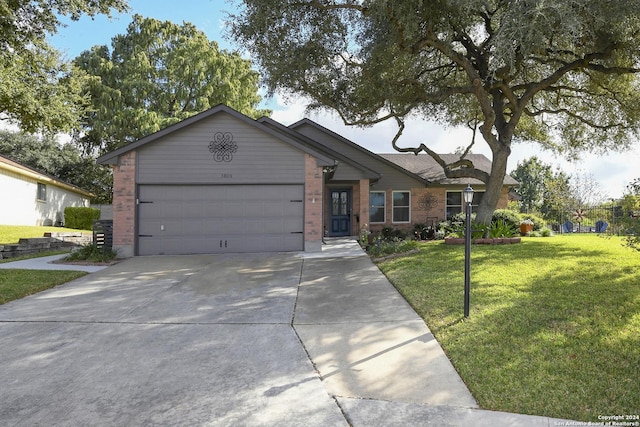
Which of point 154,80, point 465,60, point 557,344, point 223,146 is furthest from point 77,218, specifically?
point 557,344

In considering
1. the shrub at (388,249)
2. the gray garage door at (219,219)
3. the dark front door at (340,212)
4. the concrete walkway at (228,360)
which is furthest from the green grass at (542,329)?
the dark front door at (340,212)

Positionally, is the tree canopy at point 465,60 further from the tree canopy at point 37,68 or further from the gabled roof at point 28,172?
the gabled roof at point 28,172

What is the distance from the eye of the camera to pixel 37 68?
1433cm

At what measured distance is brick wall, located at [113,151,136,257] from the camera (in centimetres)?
1226

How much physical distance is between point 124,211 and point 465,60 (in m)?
11.8

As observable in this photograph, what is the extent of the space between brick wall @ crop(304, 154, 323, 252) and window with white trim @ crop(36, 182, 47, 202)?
18.9m

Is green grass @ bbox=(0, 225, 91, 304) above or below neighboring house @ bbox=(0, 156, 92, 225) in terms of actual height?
below

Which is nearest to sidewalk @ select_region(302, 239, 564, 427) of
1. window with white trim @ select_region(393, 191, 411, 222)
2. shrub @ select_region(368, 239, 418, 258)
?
shrub @ select_region(368, 239, 418, 258)

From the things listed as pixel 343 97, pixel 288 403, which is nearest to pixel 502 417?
pixel 288 403

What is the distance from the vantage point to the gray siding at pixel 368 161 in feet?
61.3

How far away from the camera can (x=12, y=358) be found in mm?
4367

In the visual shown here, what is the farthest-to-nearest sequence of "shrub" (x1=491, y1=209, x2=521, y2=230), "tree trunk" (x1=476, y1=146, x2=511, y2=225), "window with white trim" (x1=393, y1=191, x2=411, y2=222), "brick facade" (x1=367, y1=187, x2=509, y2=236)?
"window with white trim" (x1=393, y1=191, x2=411, y2=222), "brick facade" (x1=367, y1=187, x2=509, y2=236), "shrub" (x1=491, y1=209, x2=521, y2=230), "tree trunk" (x1=476, y1=146, x2=511, y2=225)

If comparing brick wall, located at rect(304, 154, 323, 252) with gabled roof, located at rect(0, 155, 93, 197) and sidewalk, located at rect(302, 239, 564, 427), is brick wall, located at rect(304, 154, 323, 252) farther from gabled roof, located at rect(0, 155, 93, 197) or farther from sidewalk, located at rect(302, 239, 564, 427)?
gabled roof, located at rect(0, 155, 93, 197)

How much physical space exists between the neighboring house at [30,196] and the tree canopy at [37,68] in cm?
735
